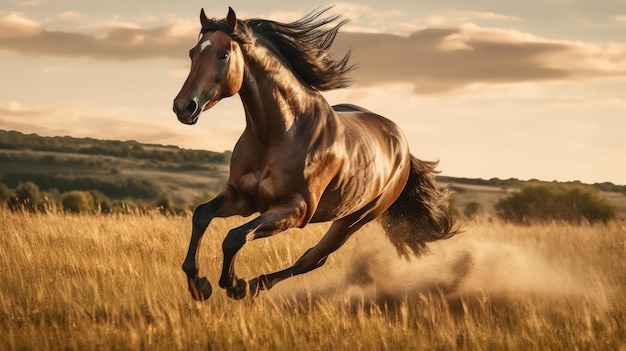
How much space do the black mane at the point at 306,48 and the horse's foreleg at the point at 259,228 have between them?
1315 millimetres

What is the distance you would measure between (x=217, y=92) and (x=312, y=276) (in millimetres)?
4392

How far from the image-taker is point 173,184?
197 ft

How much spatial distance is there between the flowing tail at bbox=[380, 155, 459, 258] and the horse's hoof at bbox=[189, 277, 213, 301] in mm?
Result: 3709

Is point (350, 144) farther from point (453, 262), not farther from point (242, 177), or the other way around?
point (453, 262)

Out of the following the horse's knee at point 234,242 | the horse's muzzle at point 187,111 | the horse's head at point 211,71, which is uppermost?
the horse's head at point 211,71

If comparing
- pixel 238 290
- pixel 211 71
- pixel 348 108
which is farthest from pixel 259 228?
pixel 348 108

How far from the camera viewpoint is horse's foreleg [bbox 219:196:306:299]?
263 inches

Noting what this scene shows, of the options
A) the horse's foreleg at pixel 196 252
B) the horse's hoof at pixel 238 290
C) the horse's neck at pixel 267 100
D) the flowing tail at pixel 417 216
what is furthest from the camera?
the flowing tail at pixel 417 216

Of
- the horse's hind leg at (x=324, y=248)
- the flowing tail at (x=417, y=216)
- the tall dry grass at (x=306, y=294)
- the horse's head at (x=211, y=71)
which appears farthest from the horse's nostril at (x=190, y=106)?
the flowing tail at (x=417, y=216)

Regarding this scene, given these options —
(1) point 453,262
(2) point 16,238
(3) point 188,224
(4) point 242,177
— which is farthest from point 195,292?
(3) point 188,224

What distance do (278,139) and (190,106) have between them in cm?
96

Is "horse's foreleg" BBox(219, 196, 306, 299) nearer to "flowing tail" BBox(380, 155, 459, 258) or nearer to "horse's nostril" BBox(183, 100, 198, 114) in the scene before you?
"horse's nostril" BBox(183, 100, 198, 114)

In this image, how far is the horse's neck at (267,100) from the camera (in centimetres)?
700

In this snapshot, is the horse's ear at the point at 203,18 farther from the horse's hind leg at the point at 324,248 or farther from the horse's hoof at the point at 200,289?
the horse's hind leg at the point at 324,248
